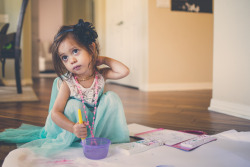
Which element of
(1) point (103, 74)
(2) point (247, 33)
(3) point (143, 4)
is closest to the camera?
(1) point (103, 74)

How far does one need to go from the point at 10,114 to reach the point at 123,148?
1021 mm

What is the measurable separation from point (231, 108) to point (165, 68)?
1565mm

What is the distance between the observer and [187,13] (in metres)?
3.15

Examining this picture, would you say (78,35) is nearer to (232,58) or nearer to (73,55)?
(73,55)

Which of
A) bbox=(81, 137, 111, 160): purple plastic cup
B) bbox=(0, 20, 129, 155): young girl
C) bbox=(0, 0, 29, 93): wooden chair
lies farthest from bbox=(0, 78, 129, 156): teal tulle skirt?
bbox=(0, 0, 29, 93): wooden chair

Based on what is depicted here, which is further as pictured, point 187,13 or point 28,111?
point 187,13

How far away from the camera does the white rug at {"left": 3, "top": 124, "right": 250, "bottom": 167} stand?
775 millimetres

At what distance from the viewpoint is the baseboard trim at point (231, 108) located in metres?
1.52

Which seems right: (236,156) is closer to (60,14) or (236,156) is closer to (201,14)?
(201,14)

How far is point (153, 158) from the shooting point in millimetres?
834

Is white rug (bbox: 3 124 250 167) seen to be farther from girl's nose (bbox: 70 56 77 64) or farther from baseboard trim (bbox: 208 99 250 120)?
baseboard trim (bbox: 208 99 250 120)

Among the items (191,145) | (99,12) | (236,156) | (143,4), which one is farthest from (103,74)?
(99,12)

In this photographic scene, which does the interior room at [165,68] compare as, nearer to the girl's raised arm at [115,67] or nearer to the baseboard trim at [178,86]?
the baseboard trim at [178,86]

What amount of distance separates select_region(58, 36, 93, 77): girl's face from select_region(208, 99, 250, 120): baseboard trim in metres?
1.15
